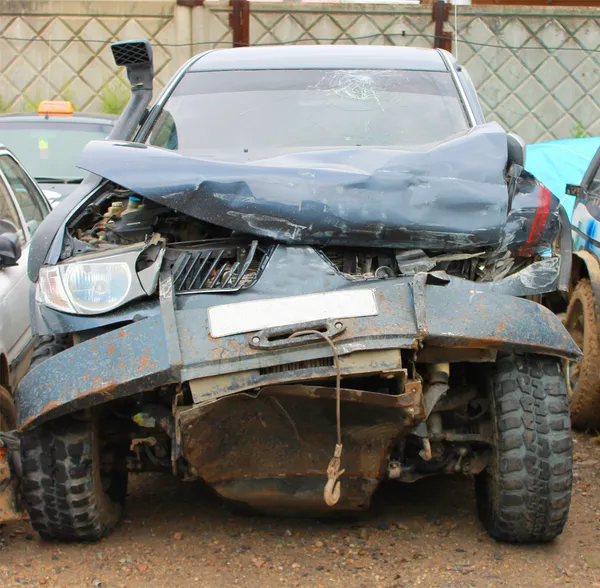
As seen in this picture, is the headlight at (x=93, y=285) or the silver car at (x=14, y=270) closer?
the headlight at (x=93, y=285)

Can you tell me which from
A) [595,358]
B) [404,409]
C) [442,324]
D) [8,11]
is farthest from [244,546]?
[8,11]

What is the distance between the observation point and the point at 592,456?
5.20 metres

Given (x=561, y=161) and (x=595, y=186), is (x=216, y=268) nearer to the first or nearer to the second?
(x=595, y=186)

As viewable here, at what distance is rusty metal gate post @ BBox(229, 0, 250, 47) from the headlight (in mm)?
10343

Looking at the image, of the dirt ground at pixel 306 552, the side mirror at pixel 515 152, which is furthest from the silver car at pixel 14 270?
the side mirror at pixel 515 152

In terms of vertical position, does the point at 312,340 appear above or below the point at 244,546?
above

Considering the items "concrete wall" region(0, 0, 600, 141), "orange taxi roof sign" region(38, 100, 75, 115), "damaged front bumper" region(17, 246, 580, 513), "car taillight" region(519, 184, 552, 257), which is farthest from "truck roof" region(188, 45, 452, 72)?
"concrete wall" region(0, 0, 600, 141)

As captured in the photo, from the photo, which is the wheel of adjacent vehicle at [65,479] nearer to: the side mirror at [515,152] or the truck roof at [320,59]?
the side mirror at [515,152]

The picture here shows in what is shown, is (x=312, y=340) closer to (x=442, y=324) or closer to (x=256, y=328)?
(x=256, y=328)

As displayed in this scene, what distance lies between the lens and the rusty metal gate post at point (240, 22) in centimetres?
1342

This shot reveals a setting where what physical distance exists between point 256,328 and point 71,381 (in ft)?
2.13

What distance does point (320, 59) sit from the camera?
17.0ft

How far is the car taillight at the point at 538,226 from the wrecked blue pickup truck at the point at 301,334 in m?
0.01

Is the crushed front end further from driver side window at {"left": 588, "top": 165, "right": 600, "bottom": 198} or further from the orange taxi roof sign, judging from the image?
the orange taxi roof sign
